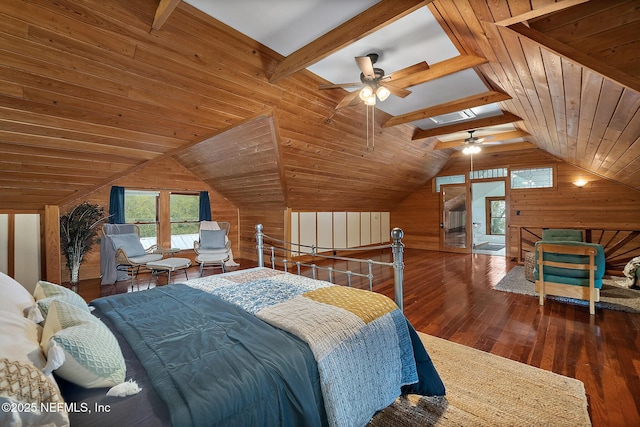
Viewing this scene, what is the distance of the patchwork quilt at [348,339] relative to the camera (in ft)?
4.21

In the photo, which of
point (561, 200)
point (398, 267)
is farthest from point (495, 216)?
point (398, 267)

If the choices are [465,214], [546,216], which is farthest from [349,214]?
[546,216]

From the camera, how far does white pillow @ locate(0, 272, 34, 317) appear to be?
125 centimetres

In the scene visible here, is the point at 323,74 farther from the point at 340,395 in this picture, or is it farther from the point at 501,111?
the point at 340,395

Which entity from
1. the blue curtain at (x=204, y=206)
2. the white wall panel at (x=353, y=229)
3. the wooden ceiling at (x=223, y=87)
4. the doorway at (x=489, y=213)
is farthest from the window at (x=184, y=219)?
the doorway at (x=489, y=213)

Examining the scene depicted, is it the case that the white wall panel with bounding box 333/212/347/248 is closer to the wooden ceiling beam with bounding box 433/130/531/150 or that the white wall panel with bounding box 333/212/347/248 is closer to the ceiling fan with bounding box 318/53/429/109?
the wooden ceiling beam with bounding box 433/130/531/150

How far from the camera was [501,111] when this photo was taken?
4.49m

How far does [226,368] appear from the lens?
1074mm

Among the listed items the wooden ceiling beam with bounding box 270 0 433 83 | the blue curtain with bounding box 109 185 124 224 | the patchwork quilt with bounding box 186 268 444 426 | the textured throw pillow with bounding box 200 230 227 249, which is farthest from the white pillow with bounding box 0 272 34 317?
the blue curtain with bounding box 109 185 124 224

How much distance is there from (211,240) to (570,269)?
5.75m

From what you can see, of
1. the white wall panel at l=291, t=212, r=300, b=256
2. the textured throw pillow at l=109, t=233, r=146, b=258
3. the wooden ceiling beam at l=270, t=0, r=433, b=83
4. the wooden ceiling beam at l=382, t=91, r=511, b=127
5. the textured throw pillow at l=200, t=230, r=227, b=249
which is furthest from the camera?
the white wall panel at l=291, t=212, r=300, b=256

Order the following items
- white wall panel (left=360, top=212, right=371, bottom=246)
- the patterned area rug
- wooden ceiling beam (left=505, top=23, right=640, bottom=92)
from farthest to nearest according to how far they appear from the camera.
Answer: white wall panel (left=360, top=212, right=371, bottom=246) → the patterned area rug → wooden ceiling beam (left=505, top=23, right=640, bottom=92)

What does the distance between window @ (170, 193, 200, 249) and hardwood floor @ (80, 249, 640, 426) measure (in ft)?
5.59

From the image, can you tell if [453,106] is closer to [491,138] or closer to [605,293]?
[491,138]
